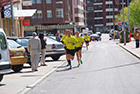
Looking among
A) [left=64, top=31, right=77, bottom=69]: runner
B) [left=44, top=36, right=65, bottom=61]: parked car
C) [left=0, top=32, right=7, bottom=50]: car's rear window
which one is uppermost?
[left=0, top=32, right=7, bottom=50]: car's rear window

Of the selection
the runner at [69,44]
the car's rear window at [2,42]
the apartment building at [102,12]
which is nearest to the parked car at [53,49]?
the runner at [69,44]

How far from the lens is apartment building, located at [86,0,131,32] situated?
146000 millimetres

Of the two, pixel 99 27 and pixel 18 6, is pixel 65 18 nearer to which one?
pixel 18 6

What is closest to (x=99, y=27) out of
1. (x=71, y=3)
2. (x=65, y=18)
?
(x=71, y=3)

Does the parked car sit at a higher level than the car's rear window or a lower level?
lower

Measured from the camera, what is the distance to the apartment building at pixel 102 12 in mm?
146000

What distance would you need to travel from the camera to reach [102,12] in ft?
483

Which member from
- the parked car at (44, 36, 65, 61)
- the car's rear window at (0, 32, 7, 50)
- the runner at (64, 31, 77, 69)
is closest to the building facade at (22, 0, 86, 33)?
the parked car at (44, 36, 65, 61)

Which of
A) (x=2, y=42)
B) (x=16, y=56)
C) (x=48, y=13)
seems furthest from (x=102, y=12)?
(x=2, y=42)

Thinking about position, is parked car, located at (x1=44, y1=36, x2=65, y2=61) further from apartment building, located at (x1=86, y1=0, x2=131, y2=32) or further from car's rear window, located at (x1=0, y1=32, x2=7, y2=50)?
apartment building, located at (x1=86, y1=0, x2=131, y2=32)

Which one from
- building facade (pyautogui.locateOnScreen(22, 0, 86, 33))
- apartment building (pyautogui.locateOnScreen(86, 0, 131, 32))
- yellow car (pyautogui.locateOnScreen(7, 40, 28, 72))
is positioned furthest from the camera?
apartment building (pyautogui.locateOnScreen(86, 0, 131, 32))

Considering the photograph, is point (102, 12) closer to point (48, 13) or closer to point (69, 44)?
point (48, 13)

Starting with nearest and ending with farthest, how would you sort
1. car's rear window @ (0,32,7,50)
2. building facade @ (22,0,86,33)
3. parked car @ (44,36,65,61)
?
car's rear window @ (0,32,7,50), parked car @ (44,36,65,61), building facade @ (22,0,86,33)

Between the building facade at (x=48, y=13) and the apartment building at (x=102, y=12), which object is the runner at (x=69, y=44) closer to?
the building facade at (x=48, y=13)
